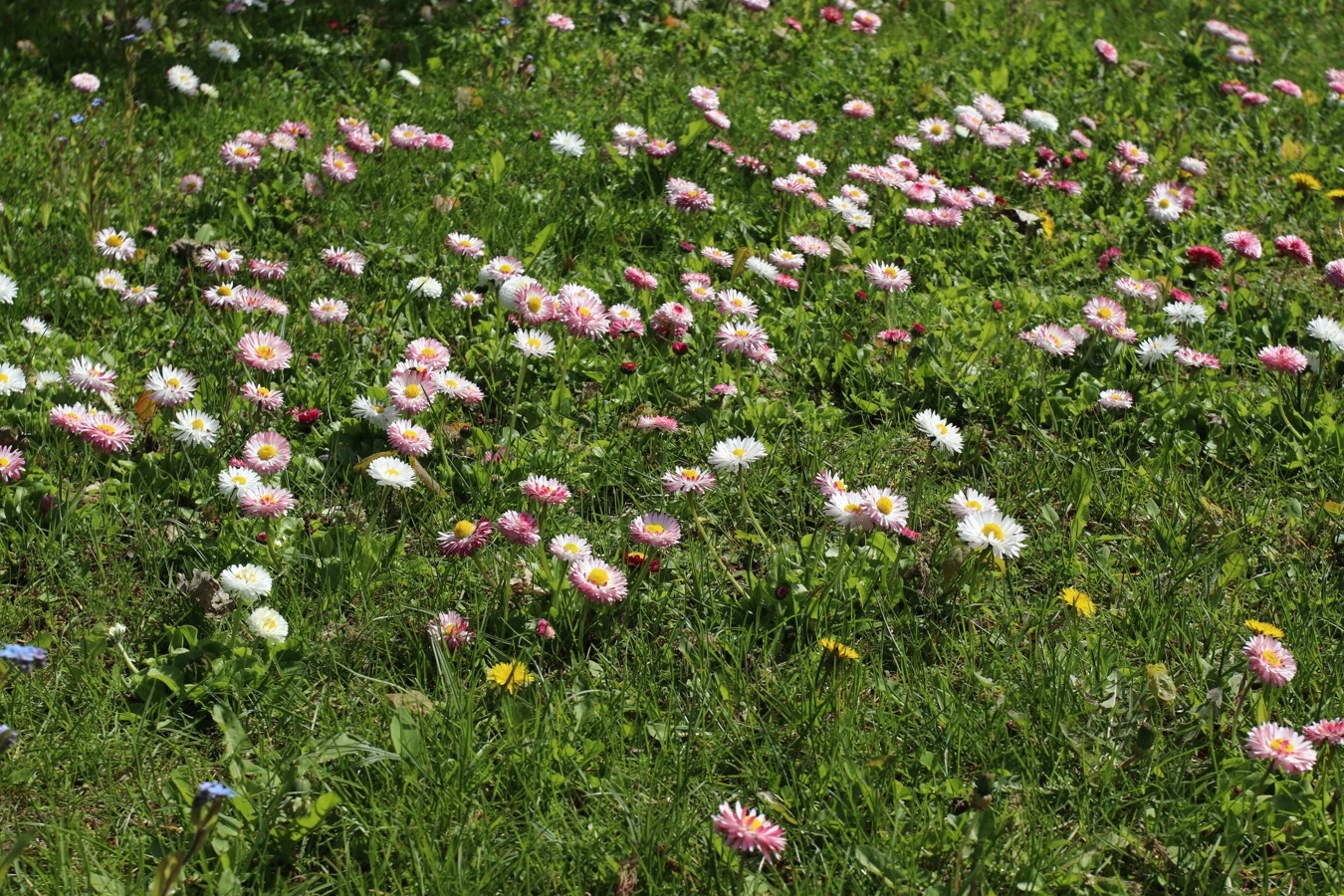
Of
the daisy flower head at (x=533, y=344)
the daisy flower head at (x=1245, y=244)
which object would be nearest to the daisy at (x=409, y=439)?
the daisy flower head at (x=533, y=344)

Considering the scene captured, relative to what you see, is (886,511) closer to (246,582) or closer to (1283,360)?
(246,582)

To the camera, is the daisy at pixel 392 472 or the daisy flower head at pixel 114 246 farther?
the daisy flower head at pixel 114 246

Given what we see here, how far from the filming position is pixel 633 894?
179 centimetres

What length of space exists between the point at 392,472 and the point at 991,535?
121 cm

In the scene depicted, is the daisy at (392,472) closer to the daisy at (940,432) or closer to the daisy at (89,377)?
the daisy at (89,377)

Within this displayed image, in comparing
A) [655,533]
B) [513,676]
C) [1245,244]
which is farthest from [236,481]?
[1245,244]

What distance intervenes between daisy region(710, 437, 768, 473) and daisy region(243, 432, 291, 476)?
0.90 metres

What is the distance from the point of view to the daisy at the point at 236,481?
7.75 ft

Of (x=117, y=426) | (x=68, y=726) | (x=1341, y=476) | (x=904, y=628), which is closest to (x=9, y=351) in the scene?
(x=117, y=426)

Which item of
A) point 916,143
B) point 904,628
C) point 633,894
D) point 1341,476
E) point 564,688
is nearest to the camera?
point 633,894

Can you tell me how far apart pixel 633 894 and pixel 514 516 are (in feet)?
2.48

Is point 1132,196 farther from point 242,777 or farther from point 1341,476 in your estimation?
point 242,777

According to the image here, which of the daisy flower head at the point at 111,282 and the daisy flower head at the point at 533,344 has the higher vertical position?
the daisy flower head at the point at 533,344

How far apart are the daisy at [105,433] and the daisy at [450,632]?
80cm
